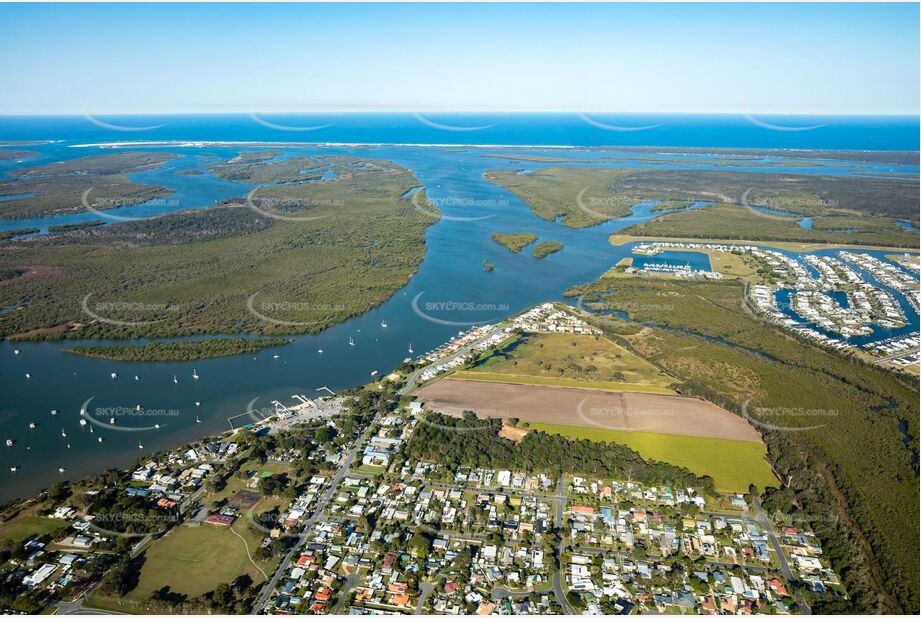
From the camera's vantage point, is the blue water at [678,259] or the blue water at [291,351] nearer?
the blue water at [291,351]

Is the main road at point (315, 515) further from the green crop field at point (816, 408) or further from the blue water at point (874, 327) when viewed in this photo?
the blue water at point (874, 327)

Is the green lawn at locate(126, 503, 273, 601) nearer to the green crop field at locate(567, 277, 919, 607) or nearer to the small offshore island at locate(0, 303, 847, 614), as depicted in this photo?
the small offshore island at locate(0, 303, 847, 614)

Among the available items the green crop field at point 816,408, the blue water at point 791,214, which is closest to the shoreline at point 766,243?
the blue water at point 791,214

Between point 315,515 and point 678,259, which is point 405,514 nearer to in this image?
point 315,515

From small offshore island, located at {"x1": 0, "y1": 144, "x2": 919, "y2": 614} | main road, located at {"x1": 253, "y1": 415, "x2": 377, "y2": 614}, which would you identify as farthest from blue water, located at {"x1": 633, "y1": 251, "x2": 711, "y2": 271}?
main road, located at {"x1": 253, "y1": 415, "x2": 377, "y2": 614}

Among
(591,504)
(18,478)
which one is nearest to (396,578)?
(591,504)

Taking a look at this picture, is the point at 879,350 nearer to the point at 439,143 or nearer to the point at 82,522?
the point at 82,522
